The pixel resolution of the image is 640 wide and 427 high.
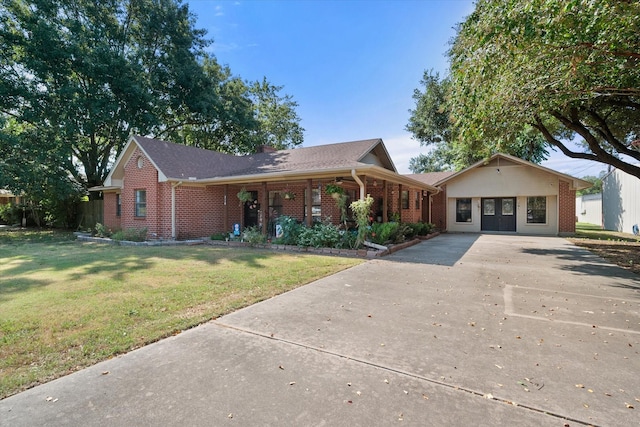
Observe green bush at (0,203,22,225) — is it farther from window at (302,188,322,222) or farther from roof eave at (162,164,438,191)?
window at (302,188,322,222)

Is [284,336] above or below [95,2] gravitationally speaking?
below

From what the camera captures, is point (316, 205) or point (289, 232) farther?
point (316, 205)

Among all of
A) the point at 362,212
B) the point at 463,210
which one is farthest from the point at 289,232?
the point at 463,210

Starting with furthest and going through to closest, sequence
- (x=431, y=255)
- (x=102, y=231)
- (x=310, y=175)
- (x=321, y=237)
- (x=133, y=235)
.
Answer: (x=102, y=231), (x=133, y=235), (x=310, y=175), (x=321, y=237), (x=431, y=255)

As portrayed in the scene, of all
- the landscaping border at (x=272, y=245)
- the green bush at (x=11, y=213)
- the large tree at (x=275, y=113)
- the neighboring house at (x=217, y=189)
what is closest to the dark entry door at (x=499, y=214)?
the neighboring house at (x=217, y=189)

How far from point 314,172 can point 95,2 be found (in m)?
18.3

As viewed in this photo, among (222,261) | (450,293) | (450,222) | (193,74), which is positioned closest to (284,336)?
(450,293)

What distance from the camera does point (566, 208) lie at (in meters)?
17.0

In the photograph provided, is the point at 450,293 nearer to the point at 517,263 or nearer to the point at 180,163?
the point at 517,263

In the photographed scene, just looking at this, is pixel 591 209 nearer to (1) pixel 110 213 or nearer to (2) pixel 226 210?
(2) pixel 226 210

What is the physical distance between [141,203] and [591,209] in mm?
40563

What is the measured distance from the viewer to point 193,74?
20625mm

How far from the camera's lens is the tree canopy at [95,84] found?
52.2 ft

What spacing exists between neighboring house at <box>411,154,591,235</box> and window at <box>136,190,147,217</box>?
53.3 feet
